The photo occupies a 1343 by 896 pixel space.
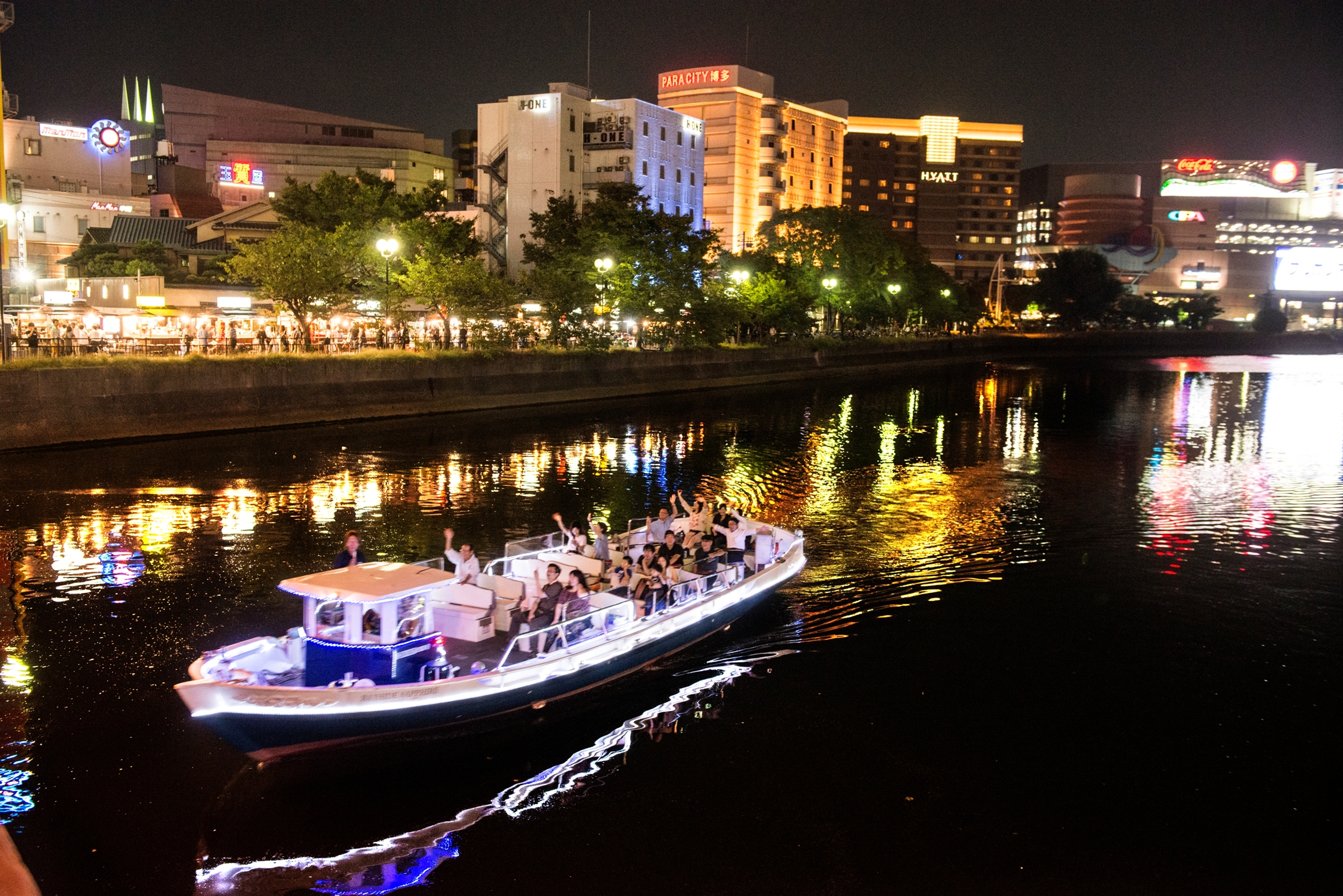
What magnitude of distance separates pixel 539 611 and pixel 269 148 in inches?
4931

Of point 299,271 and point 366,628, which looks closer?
point 366,628

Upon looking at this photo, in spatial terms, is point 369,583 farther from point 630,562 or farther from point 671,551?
point 671,551

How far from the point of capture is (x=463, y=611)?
17.0 meters

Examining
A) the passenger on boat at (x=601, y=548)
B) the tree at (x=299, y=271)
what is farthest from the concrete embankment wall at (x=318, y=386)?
the passenger on boat at (x=601, y=548)

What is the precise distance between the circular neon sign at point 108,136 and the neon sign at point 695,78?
230 feet

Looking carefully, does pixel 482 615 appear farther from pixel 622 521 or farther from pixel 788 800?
pixel 622 521

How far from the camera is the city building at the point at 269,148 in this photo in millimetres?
120750

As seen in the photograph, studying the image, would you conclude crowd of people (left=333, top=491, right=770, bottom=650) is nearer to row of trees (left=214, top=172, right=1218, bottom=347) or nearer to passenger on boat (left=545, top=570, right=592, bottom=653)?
passenger on boat (left=545, top=570, right=592, bottom=653)

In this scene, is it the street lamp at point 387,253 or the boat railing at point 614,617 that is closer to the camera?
the boat railing at point 614,617

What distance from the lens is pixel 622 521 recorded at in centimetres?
3112

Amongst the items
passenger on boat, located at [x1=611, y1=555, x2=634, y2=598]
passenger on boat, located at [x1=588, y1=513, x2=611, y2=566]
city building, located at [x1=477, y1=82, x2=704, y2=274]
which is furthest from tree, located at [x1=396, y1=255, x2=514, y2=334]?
passenger on boat, located at [x1=611, y1=555, x2=634, y2=598]

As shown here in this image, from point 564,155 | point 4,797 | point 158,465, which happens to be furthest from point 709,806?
point 564,155

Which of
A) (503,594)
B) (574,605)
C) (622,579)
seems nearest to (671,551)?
(622,579)

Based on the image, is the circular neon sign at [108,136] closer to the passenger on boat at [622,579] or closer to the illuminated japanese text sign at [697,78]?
the illuminated japanese text sign at [697,78]
